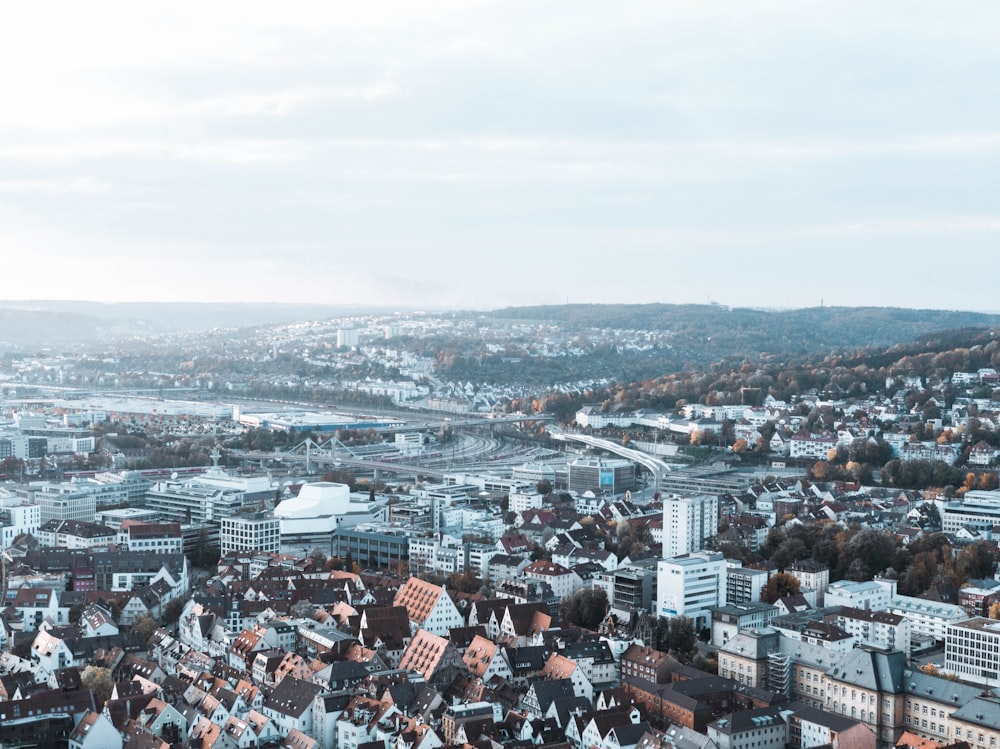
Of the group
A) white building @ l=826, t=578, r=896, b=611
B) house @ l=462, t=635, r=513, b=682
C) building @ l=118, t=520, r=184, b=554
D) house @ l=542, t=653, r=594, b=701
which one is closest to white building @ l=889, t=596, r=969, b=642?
white building @ l=826, t=578, r=896, b=611

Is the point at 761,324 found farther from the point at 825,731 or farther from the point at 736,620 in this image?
the point at 825,731

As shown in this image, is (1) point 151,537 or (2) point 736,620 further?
(1) point 151,537

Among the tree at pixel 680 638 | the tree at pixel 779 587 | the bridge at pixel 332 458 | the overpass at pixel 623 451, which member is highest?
the tree at pixel 779 587

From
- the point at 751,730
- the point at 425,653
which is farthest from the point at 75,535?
the point at 751,730

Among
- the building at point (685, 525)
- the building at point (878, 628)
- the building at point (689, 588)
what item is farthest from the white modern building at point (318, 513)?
the building at point (878, 628)

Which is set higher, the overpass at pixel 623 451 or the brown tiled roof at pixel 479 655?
the brown tiled roof at pixel 479 655

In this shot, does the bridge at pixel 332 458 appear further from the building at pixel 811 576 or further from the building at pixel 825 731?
the building at pixel 825 731
